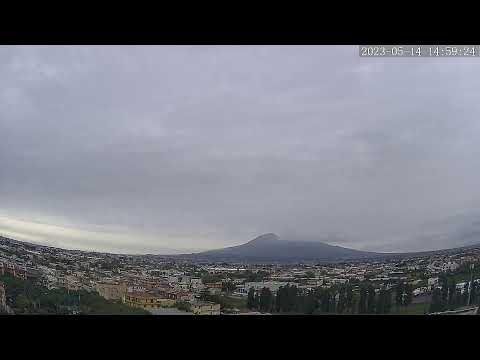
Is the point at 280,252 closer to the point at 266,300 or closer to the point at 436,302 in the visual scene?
the point at 266,300

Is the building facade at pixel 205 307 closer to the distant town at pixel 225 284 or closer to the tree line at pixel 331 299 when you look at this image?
the distant town at pixel 225 284

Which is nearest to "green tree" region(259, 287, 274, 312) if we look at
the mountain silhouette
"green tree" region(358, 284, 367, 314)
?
the mountain silhouette

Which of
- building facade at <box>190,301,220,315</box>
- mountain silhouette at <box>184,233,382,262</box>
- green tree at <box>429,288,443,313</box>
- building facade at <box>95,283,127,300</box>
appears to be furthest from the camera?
mountain silhouette at <box>184,233,382,262</box>
